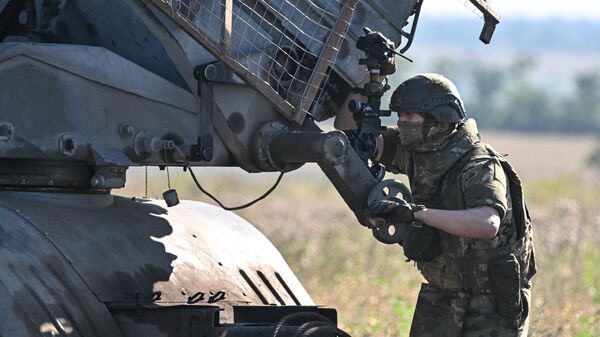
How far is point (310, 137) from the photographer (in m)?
7.80

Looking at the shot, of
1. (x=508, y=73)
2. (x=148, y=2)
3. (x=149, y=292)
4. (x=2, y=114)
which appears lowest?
(x=508, y=73)

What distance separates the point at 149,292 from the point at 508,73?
126 m

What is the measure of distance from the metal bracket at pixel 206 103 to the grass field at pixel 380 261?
3.34 metres

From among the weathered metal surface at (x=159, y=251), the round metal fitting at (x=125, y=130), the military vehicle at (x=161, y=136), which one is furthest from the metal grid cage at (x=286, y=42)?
the weathered metal surface at (x=159, y=251)

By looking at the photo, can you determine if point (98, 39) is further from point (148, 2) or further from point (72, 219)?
point (72, 219)

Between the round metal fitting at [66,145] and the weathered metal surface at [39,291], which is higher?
the round metal fitting at [66,145]

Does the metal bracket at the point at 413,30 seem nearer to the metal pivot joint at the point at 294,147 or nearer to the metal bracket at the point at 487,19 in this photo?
the metal bracket at the point at 487,19

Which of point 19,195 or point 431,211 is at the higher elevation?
point 431,211

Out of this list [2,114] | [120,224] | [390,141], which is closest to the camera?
[2,114]

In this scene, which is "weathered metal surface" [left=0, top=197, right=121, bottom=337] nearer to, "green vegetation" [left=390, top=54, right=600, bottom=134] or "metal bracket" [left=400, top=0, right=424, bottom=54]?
"metal bracket" [left=400, top=0, right=424, bottom=54]

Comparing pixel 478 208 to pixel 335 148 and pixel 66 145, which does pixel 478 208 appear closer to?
pixel 335 148

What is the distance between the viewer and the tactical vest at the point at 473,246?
7930 mm

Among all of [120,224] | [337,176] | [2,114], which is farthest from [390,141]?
[2,114]

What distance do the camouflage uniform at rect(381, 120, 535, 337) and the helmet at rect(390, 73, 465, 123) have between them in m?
0.14
